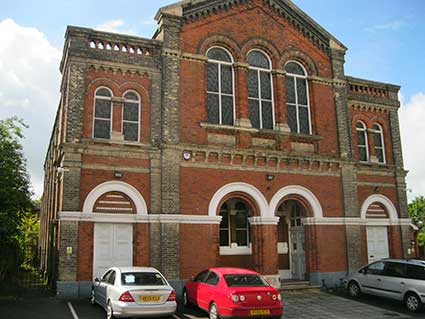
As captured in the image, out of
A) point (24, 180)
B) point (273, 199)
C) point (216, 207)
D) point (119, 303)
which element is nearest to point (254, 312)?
point (119, 303)

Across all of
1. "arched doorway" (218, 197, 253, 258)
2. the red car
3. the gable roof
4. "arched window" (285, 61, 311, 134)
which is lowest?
the red car

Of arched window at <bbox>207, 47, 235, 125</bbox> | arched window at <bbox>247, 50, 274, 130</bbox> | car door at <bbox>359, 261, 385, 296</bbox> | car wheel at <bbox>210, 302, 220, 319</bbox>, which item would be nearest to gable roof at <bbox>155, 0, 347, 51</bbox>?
arched window at <bbox>207, 47, 235, 125</bbox>

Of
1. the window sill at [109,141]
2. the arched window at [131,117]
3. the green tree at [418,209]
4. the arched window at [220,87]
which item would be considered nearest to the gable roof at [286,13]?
the arched window at [220,87]

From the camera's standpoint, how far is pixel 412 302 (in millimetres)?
15156

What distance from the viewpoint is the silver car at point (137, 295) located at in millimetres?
11578

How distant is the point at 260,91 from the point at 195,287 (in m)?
10.3

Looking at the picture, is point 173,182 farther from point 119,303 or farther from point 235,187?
point 119,303

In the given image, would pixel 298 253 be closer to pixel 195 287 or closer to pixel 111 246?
pixel 195 287

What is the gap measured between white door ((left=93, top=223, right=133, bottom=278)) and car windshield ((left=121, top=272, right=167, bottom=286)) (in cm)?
443

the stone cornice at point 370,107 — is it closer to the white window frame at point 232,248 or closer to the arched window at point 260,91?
the arched window at point 260,91

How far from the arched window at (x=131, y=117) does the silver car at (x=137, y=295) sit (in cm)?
660

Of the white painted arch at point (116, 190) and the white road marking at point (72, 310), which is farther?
the white painted arch at point (116, 190)

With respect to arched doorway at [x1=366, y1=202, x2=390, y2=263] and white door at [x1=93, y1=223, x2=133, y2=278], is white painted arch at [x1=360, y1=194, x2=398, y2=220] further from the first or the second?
white door at [x1=93, y1=223, x2=133, y2=278]

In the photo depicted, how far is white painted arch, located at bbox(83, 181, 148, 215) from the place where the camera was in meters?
16.5
